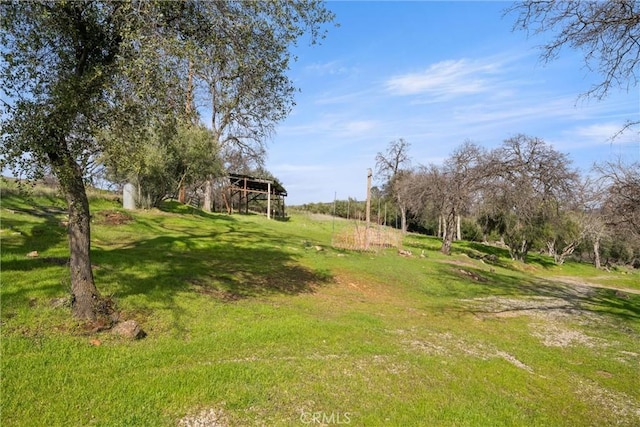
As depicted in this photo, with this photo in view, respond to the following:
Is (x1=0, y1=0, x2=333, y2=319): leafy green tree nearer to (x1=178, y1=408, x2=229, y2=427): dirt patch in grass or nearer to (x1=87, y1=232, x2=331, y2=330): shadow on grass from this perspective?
(x1=87, y1=232, x2=331, y2=330): shadow on grass

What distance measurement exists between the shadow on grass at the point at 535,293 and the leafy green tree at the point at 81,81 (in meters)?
9.50

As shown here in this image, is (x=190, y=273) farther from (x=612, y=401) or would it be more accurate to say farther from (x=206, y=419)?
(x=612, y=401)

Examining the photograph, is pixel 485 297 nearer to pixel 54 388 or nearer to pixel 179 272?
pixel 179 272

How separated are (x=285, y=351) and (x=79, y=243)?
12.7 ft

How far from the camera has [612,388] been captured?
5.90 metres

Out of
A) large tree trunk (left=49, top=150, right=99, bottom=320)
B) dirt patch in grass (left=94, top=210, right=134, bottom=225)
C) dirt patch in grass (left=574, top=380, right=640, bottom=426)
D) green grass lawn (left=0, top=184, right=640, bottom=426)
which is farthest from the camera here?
dirt patch in grass (left=94, top=210, right=134, bottom=225)

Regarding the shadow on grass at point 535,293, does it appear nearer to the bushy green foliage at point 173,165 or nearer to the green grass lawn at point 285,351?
the green grass lawn at point 285,351

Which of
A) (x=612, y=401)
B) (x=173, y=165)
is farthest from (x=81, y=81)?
(x=173, y=165)

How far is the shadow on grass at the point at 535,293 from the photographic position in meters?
12.6

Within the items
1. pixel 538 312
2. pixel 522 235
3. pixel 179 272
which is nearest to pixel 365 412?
pixel 179 272

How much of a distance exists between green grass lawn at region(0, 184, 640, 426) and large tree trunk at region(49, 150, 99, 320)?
0.99ft

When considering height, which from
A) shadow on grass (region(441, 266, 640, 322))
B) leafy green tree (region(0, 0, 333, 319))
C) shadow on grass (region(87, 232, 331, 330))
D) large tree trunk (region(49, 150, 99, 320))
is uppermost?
leafy green tree (region(0, 0, 333, 319))

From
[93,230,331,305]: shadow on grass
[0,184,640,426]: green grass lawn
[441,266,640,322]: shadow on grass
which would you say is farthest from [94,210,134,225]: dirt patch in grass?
[441,266,640,322]: shadow on grass

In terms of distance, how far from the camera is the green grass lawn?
421 cm
